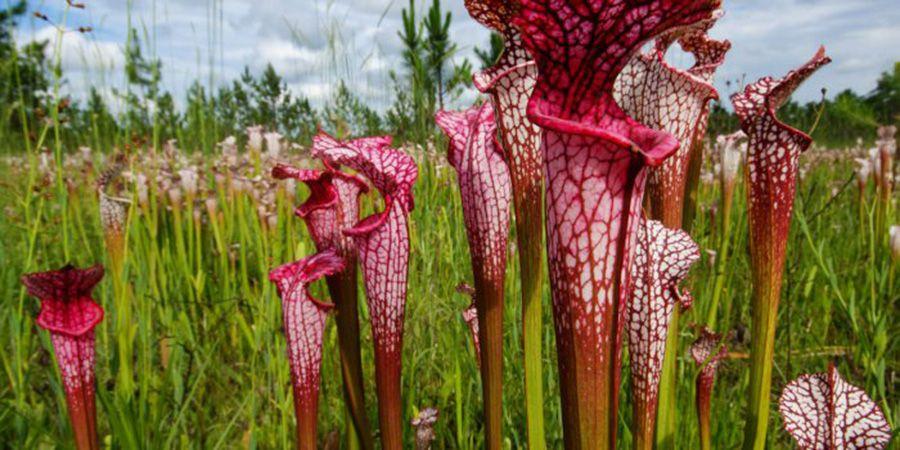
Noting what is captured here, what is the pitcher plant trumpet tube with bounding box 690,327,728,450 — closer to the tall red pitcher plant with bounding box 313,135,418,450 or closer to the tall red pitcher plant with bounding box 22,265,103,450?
the tall red pitcher plant with bounding box 313,135,418,450

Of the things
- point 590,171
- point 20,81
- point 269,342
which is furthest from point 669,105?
point 20,81

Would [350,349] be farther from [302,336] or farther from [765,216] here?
[765,216]

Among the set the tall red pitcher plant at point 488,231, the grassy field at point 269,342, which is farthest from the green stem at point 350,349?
the grassy field at point 269,342

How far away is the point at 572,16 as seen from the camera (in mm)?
450

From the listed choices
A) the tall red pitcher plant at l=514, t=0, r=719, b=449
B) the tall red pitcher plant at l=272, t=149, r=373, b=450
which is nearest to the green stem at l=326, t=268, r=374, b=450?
the tall red pitcher plant at l=272, t=149, r=373, b=450

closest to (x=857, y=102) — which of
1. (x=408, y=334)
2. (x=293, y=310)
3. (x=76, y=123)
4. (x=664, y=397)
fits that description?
(x=408, y=334)

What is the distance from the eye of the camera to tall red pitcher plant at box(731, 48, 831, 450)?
2.73 ft

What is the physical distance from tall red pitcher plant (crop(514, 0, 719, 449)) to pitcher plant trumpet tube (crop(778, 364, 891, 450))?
415 millimetres

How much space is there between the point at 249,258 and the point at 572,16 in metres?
2.92

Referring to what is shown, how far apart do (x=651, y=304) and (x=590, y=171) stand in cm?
33

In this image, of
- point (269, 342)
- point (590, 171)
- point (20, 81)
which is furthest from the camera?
point (20, 81)

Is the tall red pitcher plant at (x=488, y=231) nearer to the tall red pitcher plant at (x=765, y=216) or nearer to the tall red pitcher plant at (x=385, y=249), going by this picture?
the tall red pitcher plant at (x=385, y=249)

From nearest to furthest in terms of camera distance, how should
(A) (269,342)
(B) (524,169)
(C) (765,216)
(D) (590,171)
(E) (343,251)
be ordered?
(D) (590,171) < (B) (524,169) < (C) (765,216) < (E) (343,251) < (A) (269,342)

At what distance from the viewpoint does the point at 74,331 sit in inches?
41.9
